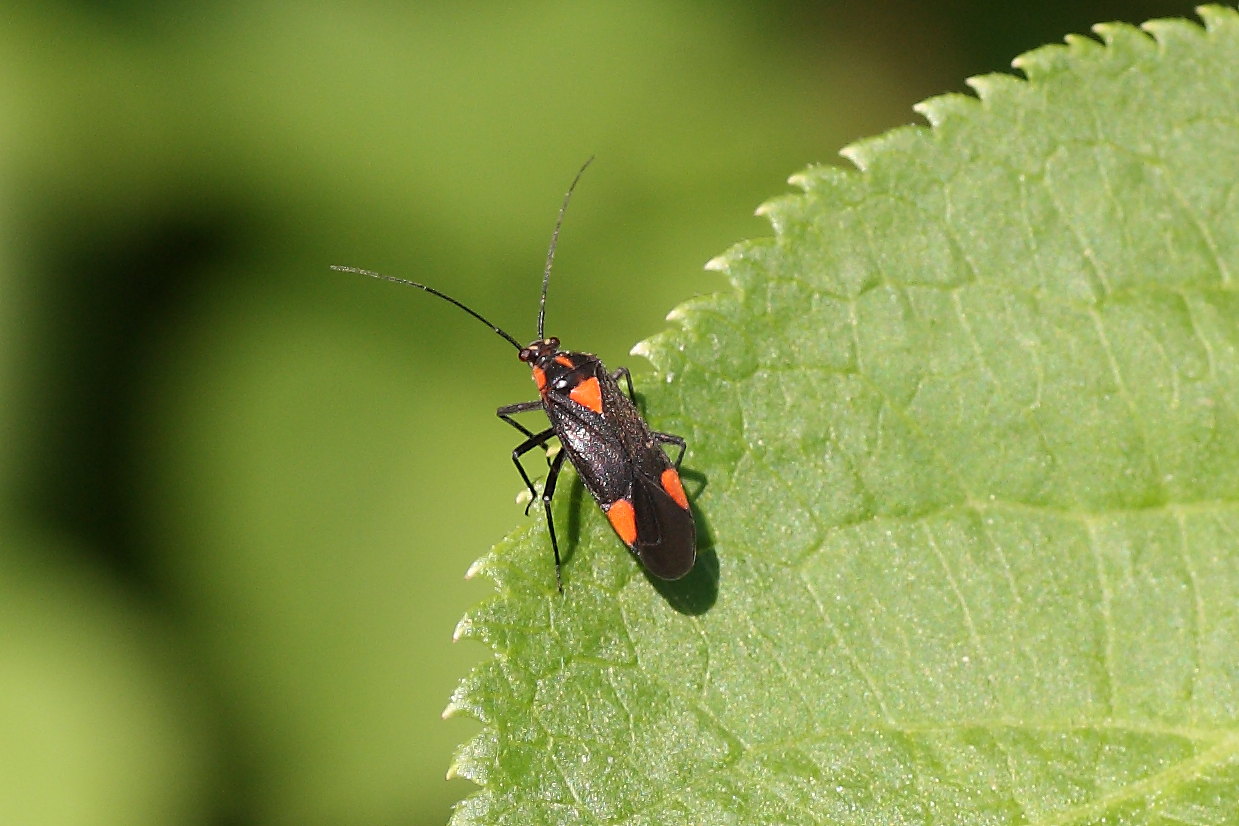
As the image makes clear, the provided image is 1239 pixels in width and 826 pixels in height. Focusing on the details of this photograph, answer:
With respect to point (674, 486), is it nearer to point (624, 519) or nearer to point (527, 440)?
point (624, 519)

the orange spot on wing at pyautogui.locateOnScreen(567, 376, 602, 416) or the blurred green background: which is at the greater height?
the blurred green background

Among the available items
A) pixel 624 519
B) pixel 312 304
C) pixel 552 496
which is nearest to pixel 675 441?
pixel 624 519

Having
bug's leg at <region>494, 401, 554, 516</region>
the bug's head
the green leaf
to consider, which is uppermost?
the bug's head

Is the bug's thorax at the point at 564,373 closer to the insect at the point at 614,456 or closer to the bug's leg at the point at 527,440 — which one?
the insect at the point at 614,456

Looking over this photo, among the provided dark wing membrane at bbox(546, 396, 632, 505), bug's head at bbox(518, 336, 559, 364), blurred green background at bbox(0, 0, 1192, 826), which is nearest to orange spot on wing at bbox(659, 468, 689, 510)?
dark wing membrane at bbox(546, 396, 632, 505)

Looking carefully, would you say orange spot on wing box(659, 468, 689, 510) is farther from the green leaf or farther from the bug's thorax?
the bug's thorax

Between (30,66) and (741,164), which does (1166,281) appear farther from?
(30,66)
